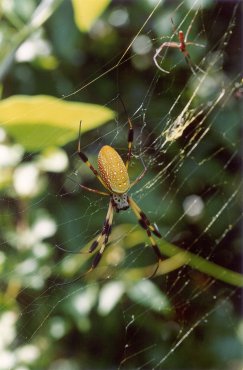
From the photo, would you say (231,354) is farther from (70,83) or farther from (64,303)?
(70,83)

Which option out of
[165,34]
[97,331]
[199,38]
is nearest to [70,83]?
[165,34]

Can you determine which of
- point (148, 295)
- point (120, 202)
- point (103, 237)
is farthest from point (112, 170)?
point (148, 295)

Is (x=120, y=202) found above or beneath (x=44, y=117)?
beneath

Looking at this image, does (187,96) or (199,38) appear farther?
(199,38)

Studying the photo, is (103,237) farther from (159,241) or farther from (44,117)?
(44,117)

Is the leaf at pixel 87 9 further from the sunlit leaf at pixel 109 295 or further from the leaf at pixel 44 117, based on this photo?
the sunlit leaf at pixel 109 295

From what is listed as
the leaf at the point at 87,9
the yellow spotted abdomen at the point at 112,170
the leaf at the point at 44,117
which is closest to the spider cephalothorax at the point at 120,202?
the yellow spotted abdomen at the point at 112,170

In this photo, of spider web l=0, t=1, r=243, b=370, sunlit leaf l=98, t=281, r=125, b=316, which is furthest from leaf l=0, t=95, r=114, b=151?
sunlit leaf l=98, t=281, r=125, b=316
